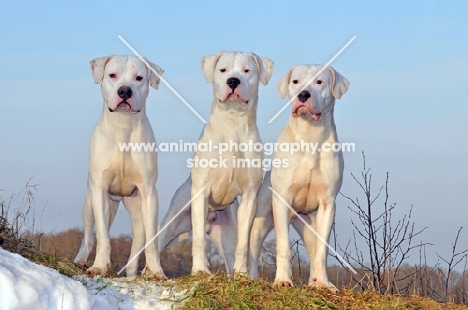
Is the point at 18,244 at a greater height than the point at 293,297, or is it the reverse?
the point at 18,244

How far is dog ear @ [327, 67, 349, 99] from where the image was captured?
1043 centimetres

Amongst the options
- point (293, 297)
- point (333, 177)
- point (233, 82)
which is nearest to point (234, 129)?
point (233, 82)

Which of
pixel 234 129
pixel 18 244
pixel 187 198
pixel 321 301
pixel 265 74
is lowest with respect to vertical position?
pixel 321 301

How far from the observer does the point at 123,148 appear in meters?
10.6

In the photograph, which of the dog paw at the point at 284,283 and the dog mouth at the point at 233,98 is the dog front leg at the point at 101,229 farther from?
the dog paw at the point at 284,283

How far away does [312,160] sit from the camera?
33.9 ft

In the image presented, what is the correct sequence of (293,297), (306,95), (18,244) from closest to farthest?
(293,297) → (18,244) → (306,95)

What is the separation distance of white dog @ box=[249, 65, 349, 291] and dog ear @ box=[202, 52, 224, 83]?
833 mm

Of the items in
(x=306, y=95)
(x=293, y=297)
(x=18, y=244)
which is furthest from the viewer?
(x=306, y=95)

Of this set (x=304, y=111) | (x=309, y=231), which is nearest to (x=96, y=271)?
(x=309, y=231)

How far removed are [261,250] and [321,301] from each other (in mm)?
2669

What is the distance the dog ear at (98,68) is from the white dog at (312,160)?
2.08 m

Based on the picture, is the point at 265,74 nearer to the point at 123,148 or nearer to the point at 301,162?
the point at 301,162

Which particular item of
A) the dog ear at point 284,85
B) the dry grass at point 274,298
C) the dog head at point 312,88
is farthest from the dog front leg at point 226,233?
the dry grass at point 274,298
